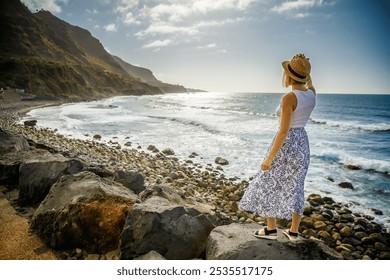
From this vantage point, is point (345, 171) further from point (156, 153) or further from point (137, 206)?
point (137, 206)

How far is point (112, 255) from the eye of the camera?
10.4 ft

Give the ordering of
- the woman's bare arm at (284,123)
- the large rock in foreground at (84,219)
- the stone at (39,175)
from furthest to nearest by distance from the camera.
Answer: the stone at (39,175), the large rock in foreground at (84,219), the woman's bare arm at (284,123)

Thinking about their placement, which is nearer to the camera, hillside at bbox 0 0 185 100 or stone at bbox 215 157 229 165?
stone at bbox 215 157 229 165

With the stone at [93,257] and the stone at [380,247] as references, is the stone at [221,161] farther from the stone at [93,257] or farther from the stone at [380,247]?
the stone at [93,257]

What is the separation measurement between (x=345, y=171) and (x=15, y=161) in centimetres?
1092

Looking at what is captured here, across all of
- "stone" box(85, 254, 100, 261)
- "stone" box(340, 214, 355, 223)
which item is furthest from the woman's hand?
"stone" box(340, 214, 355, 223)

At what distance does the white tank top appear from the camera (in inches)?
97.1

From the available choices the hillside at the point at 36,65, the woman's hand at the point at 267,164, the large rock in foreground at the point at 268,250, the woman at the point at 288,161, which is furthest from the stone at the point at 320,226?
the hillside at the point at 36,65

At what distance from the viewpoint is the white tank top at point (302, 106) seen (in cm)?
247

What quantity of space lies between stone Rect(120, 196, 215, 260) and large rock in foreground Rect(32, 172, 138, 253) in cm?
32

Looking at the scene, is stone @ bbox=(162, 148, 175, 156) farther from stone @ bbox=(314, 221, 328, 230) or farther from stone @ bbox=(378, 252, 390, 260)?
stone @ bbox=(378, 252, 390, 260)

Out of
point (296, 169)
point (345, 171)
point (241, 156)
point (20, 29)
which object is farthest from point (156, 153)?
point (20, 29)

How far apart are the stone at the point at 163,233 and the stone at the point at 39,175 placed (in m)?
2.09

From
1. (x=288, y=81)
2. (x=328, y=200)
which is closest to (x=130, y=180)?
(x=288, y=81)
